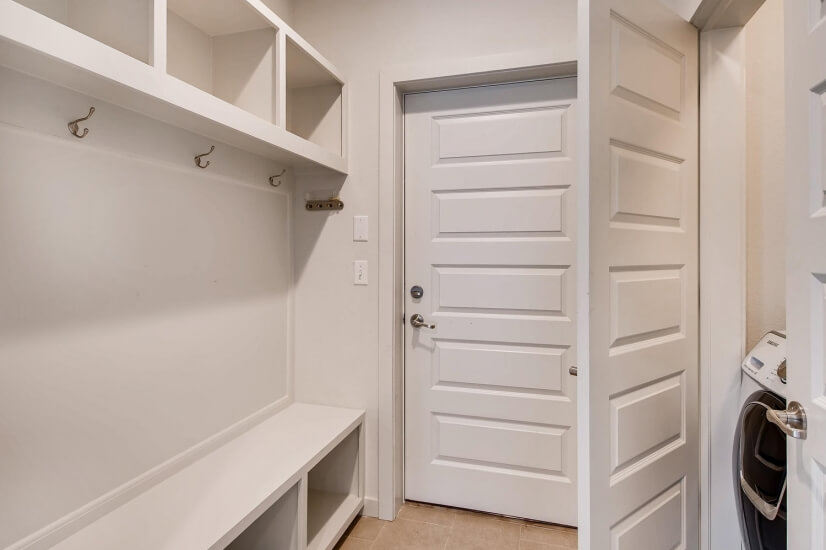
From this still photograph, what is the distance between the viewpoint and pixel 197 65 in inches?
59.3

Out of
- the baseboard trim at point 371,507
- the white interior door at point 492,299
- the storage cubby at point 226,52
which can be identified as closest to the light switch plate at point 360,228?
the white interior door at point 492,299

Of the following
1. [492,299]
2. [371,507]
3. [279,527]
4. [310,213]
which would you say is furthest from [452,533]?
[310,213]

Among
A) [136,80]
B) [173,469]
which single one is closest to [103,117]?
[136,80]

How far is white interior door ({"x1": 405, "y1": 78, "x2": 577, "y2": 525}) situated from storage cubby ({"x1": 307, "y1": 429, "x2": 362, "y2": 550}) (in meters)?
0.28

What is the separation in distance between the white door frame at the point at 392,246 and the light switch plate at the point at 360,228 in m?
0.08

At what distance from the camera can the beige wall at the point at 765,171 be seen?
52.6 inches

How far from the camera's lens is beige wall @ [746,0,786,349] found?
4.38ft

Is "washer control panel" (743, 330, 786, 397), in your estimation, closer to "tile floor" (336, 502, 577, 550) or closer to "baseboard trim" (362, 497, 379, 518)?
"tile floor" (336, 502, 577, 550)

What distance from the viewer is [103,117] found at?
113 centimetres

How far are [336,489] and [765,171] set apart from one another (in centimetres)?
224

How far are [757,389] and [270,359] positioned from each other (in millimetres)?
1888

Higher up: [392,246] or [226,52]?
[226,52]

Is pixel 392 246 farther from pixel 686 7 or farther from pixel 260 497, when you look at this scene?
pixel 686 7

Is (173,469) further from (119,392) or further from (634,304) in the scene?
(634,304)
